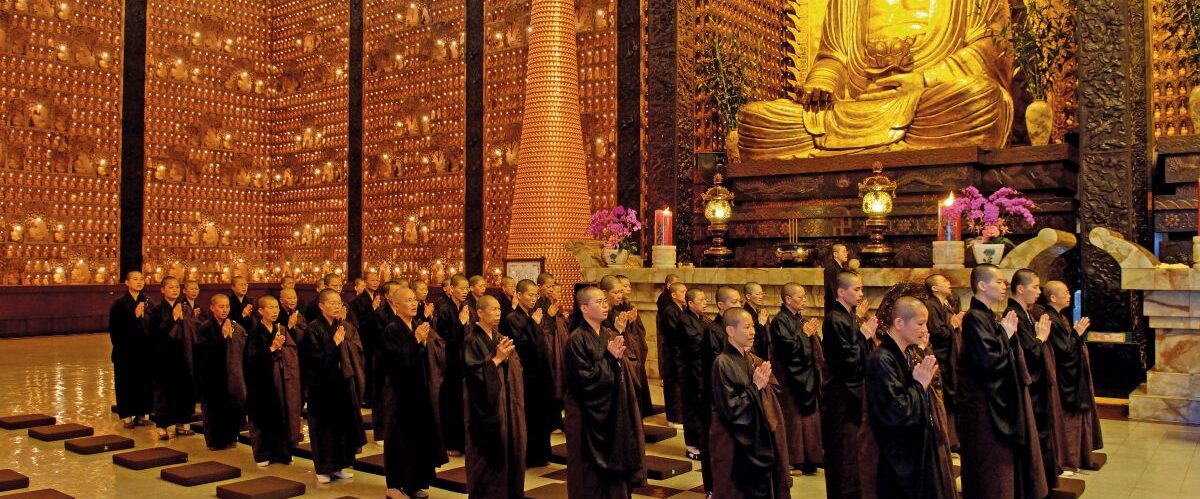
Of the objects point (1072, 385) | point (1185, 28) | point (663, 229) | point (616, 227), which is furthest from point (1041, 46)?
point (1072, 385)

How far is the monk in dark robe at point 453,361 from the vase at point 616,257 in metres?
3.29

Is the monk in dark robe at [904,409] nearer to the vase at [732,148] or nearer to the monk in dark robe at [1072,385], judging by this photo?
the monk in dark robe at [1072,385]

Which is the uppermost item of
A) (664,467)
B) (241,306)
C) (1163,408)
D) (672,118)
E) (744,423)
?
(672,118)

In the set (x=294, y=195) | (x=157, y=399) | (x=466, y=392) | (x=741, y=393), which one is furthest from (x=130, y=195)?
(x=741, y=393)

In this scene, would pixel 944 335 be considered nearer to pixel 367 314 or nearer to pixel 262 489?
pixel 262 489

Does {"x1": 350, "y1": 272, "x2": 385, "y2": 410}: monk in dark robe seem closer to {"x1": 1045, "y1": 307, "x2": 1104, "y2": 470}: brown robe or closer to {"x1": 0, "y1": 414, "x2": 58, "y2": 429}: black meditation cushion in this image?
{"x1": 0, "y1": 414, "x2": 58, "y2": 429}: black meditation cushion

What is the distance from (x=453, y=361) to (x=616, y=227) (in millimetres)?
5845

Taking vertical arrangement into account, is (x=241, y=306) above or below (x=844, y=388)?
above

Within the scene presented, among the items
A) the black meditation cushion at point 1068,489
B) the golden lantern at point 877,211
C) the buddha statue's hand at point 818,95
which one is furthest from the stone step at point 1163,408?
the buddha statue's hand at point 818,95

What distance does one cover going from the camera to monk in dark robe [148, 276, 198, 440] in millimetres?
8391

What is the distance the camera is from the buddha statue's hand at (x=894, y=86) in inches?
524

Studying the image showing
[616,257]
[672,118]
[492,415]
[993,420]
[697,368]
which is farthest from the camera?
[672,118]

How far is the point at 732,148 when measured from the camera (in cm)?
1398

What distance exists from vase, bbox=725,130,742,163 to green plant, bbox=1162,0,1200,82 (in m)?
5.24
